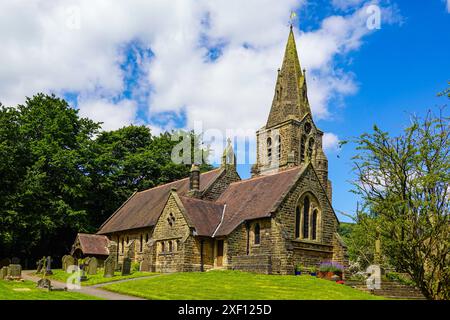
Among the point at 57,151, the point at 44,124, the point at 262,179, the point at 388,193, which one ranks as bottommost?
the point at 388,193

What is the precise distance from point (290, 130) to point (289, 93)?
5349 millimetres

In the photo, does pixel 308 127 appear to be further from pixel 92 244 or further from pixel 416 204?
pixel 416 204

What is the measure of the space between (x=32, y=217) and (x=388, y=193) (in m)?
36.5

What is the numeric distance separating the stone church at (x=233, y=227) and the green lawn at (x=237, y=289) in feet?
15.4

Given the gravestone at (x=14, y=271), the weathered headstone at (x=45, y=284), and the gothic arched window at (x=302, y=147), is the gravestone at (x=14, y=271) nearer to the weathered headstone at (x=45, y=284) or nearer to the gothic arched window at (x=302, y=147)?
the weathered headstone at (x=45, y=284)

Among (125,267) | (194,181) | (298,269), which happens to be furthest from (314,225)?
(125,267)

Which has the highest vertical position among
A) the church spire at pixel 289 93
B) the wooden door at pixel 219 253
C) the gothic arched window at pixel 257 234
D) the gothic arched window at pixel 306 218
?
the church spire at pixel 289 93

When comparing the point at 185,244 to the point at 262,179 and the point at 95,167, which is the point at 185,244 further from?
the point at 95,167

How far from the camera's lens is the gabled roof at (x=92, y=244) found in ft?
154

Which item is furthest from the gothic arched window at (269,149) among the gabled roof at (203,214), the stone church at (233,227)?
the gabled roof at (203,214)

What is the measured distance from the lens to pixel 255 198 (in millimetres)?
39156

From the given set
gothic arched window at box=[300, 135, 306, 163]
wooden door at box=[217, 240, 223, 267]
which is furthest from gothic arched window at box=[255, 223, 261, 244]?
gothic arched window at box=[300, 135, 306, 163]

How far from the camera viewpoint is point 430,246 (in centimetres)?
1923
